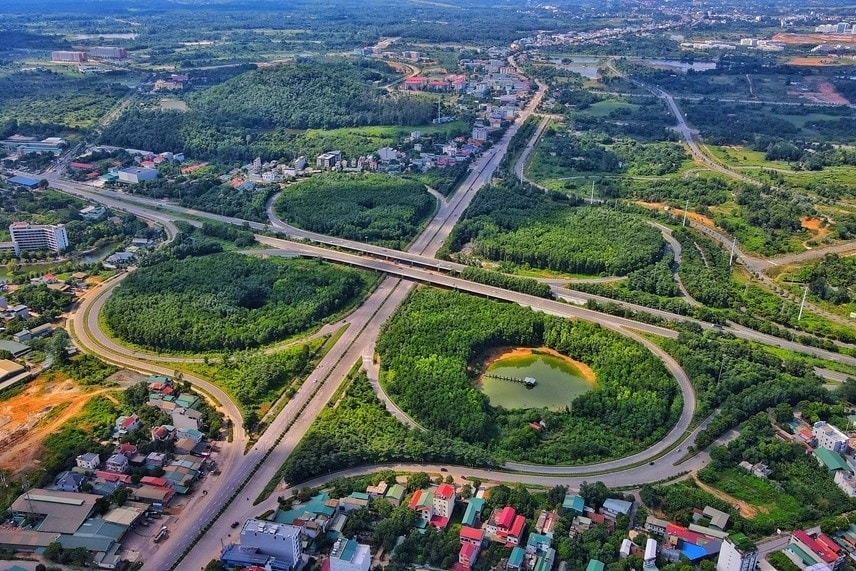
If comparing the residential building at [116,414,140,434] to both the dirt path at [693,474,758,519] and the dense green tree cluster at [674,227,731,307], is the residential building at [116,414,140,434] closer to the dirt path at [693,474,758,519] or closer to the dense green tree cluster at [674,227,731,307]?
the dirt path at [693,474,758,519]

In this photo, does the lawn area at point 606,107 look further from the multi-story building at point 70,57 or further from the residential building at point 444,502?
the multi-story building at point 70,57

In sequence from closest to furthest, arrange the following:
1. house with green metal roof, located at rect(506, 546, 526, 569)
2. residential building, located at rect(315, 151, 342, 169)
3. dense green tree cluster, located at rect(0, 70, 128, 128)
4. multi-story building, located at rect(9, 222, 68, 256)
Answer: house with green metal roof, located at rect(506, 546, 526, 569) < multi-story building, located at rect(9, 222, 68, 256) < residential building, located at rect(315, 151, 342, 169) < dense green tree cluster, located at rect(0, 70, 128, 128)

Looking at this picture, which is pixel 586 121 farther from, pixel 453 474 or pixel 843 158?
pixel 453 474

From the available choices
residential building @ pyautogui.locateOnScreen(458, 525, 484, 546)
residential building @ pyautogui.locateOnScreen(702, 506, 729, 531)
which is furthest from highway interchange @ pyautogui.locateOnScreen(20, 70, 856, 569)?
residential building @ pyautogui.locateOnScreen(458, 525, 484, 546)

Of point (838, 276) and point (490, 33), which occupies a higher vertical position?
point (490, 33)

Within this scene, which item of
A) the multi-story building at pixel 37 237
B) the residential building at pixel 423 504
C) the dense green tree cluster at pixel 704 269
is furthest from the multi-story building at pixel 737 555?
the multi-story building at pixel 37 237

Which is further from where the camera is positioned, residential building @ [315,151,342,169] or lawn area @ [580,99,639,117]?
lawn area @ [580,99,639,117]

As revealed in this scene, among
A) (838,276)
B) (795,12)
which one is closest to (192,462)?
(838,276)
